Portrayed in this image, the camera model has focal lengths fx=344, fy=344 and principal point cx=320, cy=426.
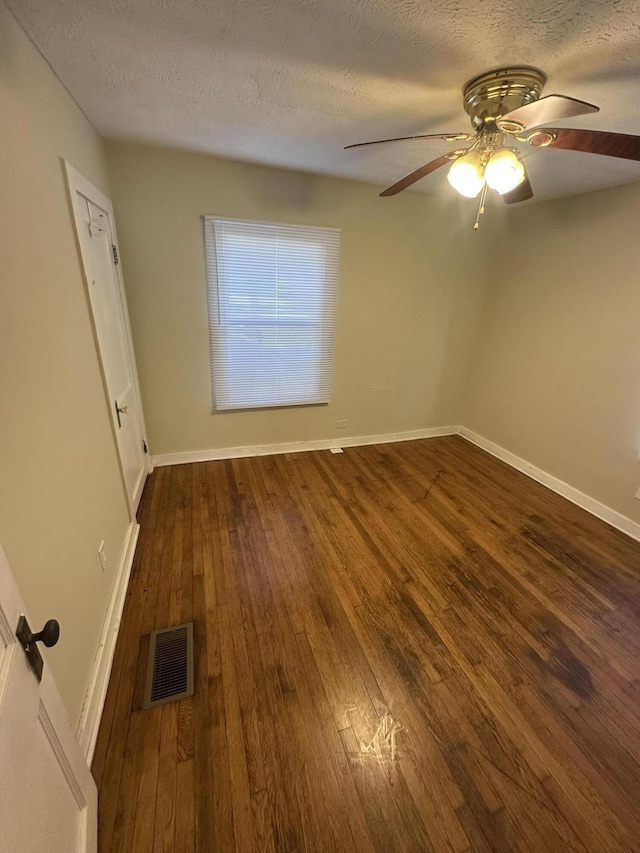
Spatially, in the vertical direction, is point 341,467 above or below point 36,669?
below

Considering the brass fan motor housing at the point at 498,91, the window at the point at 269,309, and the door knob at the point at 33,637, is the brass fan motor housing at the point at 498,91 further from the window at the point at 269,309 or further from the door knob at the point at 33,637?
the door knob at the point at 33,637

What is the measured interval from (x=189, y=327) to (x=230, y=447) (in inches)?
46.5

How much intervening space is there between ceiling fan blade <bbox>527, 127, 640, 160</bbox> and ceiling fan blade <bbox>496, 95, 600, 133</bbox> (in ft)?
0.14

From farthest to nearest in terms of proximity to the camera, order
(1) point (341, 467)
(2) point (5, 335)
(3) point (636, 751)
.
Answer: (1) point (341, 467) < (3) point (636, 751) < (2) point (5, 335)

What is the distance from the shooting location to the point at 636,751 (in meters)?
1.38

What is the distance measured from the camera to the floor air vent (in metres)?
1.47

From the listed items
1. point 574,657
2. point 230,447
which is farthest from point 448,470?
point 230,447

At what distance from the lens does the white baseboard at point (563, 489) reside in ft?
8.71

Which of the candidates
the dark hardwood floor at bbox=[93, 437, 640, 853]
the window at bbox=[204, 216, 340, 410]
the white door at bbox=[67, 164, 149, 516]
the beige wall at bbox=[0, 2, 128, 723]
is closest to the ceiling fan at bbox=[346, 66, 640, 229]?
the beige wall at bbox=[0, 2, 128, 723]

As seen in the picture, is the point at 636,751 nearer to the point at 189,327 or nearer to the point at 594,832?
the point at 594,832

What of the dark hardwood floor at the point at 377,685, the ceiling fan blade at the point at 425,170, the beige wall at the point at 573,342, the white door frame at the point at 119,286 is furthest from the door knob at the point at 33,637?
the beige wall at the point at 573,342

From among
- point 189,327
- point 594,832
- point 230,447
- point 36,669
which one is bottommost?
point 594,832

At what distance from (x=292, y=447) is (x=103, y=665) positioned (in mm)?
2369

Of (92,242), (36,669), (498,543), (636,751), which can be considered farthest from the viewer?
(498,543)
